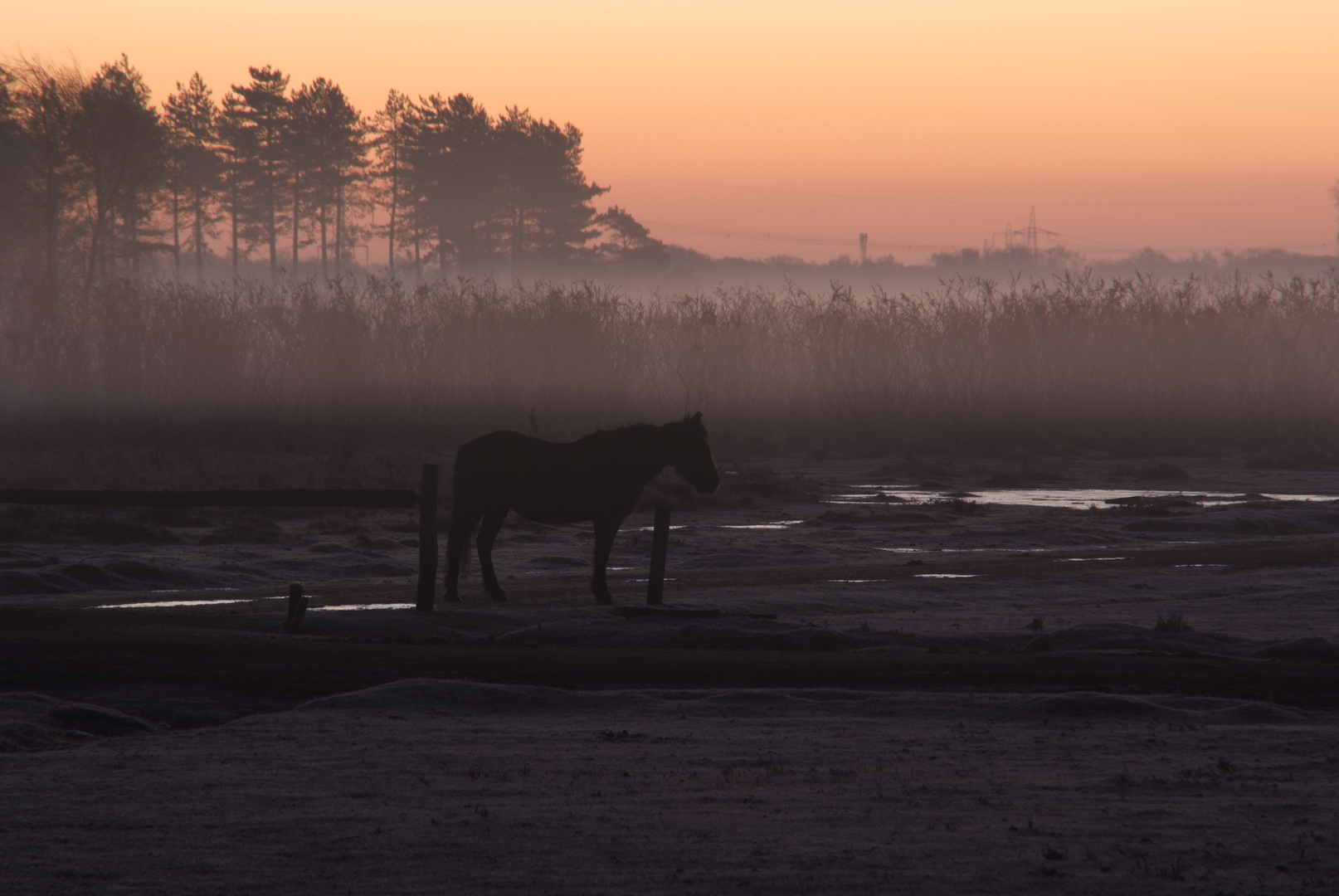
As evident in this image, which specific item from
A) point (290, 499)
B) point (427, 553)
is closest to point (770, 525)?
point (427, 553)

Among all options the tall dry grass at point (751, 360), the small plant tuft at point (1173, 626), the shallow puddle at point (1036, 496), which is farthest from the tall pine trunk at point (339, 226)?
the small plant tuft at point (1173, 626)

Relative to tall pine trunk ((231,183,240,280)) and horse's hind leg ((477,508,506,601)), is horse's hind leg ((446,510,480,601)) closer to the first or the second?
horse's hind leg ((477,508,506,601))

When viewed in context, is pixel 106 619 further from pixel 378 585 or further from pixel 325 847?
pixel 325 847

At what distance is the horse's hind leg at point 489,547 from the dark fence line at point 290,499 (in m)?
0.79

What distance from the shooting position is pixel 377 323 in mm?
25547

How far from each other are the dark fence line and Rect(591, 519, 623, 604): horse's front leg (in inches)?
50.1

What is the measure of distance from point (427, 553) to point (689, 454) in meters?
2.40

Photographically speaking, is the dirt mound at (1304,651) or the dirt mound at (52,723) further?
the dirt mound at (1304,651)

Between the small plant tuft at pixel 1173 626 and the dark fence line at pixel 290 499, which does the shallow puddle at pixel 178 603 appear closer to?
the dark fence line at pixel 290 499

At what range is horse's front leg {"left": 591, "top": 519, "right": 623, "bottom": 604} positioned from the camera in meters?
10.5

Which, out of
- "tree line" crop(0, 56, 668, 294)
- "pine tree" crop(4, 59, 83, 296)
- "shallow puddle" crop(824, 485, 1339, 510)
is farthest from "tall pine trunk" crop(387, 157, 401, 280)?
"shallow puddle" crop(824, 485, 1339, 510)

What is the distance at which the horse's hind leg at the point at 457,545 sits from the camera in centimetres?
1081

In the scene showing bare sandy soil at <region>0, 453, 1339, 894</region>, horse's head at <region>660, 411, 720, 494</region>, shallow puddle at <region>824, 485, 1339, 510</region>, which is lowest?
bare sandy soil at <region>0, 453, 1339, 894</region>

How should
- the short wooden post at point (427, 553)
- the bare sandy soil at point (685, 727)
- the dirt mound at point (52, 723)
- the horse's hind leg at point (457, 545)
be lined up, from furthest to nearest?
the horse's hind leg at point (457, 545)
the short wooden post at point (427, 553)
the dirt mound at point (52, 723)
the bare sandy soil at point (685, 727)
